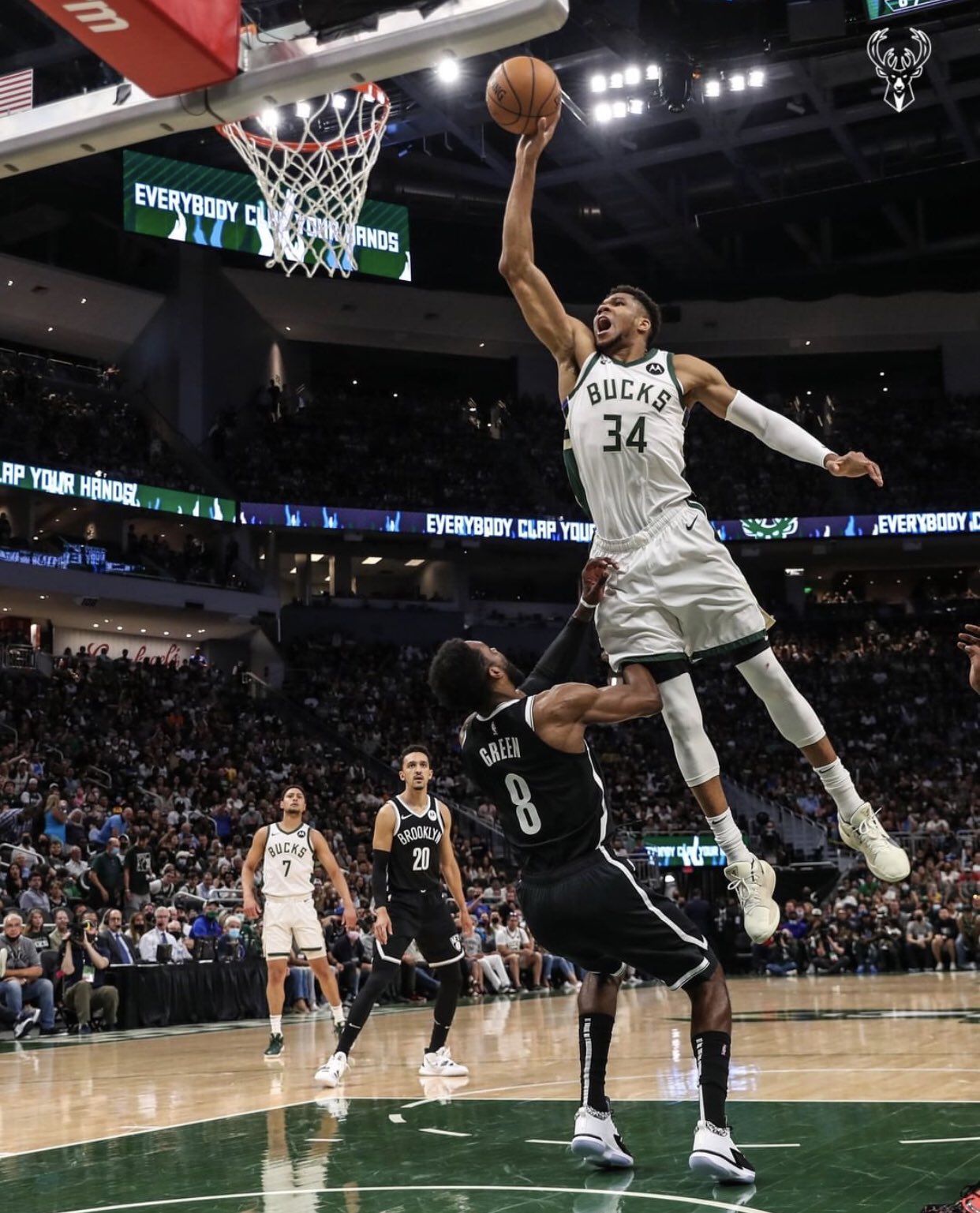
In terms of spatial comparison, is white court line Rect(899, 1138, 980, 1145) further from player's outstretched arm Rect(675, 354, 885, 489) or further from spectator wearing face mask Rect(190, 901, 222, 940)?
spectator wearing face mask Rect(190, 901, 222, 940)

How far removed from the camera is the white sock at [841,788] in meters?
5.61

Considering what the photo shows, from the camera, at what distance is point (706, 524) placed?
5.72 m

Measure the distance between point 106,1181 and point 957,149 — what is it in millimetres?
29998

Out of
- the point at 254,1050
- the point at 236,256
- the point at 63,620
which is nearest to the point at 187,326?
the point at 236,256

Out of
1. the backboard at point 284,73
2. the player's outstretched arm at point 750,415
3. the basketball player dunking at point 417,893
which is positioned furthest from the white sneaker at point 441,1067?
the backboard at point 284,73

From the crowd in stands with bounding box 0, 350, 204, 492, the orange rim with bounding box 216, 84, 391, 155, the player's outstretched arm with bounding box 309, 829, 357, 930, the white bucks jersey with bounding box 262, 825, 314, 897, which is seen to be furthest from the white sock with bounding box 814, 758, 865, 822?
the crowd in stands with bounding box 0, 350, 204, 492

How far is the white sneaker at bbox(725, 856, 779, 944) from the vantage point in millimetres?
5375

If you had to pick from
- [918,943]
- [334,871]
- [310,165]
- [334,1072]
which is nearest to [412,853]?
[334,1072]

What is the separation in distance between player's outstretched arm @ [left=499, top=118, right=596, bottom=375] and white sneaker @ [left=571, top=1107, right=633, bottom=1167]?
2.99 metres

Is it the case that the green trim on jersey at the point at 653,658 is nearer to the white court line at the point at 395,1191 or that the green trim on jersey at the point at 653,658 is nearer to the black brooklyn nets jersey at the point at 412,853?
the white court line at the point at 395,1191

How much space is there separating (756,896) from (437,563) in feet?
112

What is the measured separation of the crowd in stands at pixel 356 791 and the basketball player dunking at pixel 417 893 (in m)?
6.11

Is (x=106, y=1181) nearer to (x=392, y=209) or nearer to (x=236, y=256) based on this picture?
(x=392, y=209)

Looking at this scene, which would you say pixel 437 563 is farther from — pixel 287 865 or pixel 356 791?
pixel 287 865
